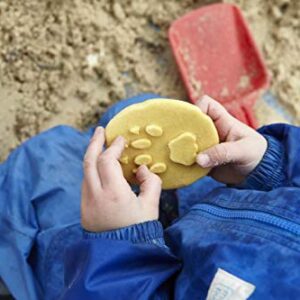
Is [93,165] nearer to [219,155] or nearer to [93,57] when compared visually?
[219,155]

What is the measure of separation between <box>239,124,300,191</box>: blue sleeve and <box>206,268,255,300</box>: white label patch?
19cm

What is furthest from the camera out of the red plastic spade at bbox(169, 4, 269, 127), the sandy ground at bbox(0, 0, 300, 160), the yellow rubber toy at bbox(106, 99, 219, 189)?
the red plastic spade at bbox(169, 4, 269, 127)

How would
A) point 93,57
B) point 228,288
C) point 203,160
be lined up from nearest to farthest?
point 228,288 → point 203,160 → point 93,57


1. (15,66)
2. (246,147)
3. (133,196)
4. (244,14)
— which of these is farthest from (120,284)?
(244,14)

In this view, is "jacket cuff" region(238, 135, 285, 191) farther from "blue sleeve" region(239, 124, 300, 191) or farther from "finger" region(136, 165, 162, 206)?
"finger" region(136, 165, 162, 206)

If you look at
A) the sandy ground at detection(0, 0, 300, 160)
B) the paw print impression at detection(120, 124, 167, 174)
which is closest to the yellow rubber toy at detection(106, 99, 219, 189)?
the paw print impression at detection(120, 124, 167, 174)

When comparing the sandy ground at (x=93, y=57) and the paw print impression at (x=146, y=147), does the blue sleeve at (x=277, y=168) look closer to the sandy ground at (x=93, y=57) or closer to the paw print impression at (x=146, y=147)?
the paw print impression at (x=146, y=147)

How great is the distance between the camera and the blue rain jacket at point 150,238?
2.22ft

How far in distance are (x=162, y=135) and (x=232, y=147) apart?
0.09 meters

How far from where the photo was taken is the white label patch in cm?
65

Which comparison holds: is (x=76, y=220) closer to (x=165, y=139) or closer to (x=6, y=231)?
(x=6, y=231)

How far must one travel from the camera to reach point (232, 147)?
2.57ft

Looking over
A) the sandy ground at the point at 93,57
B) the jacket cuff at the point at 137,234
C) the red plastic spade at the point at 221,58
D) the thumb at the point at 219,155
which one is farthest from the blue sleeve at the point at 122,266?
the red plastic spade at the point at 221,58

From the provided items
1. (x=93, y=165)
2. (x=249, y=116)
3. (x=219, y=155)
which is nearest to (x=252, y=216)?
(x=219, y=155)
